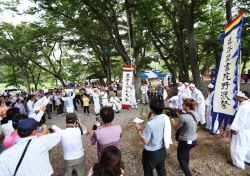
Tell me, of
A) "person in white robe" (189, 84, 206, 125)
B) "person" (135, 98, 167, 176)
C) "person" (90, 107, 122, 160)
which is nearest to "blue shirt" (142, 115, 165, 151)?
"person" (135, 98, 167, 176)

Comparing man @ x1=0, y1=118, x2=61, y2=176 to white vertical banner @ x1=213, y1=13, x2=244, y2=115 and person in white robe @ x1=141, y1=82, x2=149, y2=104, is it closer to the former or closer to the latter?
white vertical banner @ x1=213, y1=13, x2=244, y2=115

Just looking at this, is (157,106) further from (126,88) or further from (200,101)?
(126,88)

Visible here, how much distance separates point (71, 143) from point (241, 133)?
3373 millimetres

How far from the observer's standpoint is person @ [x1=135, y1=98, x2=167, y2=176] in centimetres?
267

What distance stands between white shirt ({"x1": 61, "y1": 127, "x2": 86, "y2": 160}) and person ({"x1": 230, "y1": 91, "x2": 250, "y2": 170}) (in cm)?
300

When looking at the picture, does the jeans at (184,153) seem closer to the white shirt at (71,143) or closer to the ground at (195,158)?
the ground at (195,158)

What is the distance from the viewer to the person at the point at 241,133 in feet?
11.7

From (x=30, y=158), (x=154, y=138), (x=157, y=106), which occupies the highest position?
(x=157, y=106)

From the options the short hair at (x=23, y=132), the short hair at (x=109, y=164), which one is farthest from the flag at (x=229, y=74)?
the short hair at (x=23, y=132)

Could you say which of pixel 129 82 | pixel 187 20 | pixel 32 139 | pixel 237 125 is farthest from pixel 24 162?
pixel 187 20

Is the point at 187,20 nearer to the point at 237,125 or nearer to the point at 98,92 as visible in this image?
the point at 98,92

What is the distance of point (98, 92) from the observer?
1008 cm

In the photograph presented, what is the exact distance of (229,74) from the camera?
3.98 meters

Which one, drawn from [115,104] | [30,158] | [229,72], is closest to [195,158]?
[229,72]
